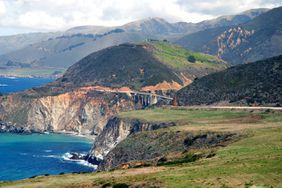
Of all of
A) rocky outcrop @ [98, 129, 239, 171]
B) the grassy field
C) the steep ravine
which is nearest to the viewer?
the grassy field

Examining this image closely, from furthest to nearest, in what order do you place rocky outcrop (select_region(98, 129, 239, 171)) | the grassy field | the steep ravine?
rocky outcrop (select_region(98, 129, 239, 171)) → the steep ravine → the grassy field

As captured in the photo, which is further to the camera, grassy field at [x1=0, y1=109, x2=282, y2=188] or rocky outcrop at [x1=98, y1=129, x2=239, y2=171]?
rocky outcrop at [x1=98, y1=129, x2=239, y2=171]

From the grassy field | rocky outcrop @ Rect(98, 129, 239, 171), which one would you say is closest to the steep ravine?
rocky outcrop @ Rect(98, 129, 239, 171)

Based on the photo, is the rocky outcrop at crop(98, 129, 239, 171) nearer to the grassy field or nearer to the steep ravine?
the steep ravine

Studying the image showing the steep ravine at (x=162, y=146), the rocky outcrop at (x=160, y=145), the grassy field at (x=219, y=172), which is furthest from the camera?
the rocky outcrop at (x=160, y=145)

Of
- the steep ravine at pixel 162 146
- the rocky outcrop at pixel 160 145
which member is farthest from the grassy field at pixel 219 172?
the rocky outcrop at pixel 160 145

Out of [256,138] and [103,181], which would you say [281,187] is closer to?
[103,181]

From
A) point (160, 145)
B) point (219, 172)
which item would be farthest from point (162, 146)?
point (219, 172)

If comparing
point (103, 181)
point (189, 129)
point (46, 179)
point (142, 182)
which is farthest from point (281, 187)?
point (189, 129)

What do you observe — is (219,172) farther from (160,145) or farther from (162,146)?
(160,145)

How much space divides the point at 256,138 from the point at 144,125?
88982 millimetres

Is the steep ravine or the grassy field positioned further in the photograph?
the steep ravine

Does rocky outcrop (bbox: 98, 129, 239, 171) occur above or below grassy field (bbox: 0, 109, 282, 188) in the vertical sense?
below

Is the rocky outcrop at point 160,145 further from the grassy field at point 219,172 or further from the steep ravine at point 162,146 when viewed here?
the grassy field at point 219,172
